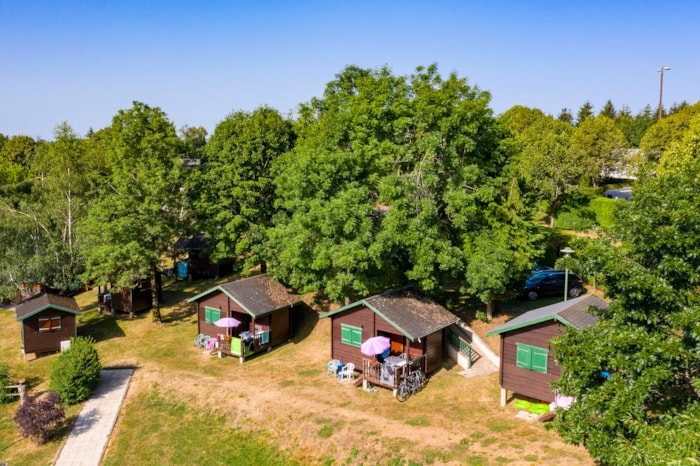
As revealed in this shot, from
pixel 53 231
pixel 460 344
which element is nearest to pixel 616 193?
pixel 460 344

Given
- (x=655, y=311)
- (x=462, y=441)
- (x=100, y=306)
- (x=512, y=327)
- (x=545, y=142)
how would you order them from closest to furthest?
1. (x=655, y=311)
2. (x=462, y=441)
3. (x=512, y=327)
4. (x=100, y=306)
5. (x=545, y=142)

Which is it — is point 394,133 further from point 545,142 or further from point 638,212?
point 545,142

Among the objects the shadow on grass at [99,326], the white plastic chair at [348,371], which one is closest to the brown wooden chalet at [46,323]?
the shadow on grass at [99,326]

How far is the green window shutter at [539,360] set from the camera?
62.0 ft

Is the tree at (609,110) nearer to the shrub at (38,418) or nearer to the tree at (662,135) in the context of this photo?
the tree at (662,135)

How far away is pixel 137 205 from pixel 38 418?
47.7ft

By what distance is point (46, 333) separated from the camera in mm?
28984

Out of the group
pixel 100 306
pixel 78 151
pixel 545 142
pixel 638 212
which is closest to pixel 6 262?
pixel 100 306

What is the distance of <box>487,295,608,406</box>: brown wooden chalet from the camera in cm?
1858

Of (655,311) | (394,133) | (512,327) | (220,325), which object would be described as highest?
(394,133)

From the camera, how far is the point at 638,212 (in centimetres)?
1286

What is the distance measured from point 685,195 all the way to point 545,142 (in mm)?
32699

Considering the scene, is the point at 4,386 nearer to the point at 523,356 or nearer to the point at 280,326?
the point at 280,326

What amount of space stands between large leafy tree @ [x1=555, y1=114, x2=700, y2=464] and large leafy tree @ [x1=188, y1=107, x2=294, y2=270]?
79.1 feet
